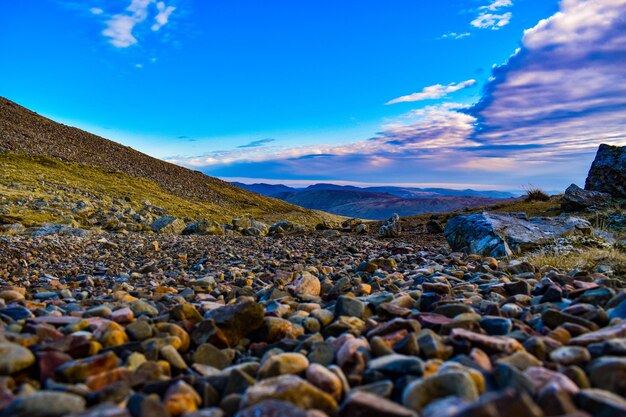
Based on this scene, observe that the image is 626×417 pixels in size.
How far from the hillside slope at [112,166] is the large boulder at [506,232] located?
118 feet

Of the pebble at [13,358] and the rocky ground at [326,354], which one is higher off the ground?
the pebble at [13,358]

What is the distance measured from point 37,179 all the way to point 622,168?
144 feet

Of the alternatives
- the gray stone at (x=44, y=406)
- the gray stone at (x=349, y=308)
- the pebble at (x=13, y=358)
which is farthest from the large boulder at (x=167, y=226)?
the gray stone at (x=44, y=406)

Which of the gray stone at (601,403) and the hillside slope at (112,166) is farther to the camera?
the hillside slope at (112,166)

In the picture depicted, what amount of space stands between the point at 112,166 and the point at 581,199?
214 feet

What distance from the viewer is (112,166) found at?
65.6m

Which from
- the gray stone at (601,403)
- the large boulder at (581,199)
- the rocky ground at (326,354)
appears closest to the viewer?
the gray stone at (601,403)

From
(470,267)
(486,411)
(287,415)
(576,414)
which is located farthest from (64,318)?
(470,267)

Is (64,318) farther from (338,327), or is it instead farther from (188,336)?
(338,327)

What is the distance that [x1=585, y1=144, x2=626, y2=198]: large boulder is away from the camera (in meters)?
18.1

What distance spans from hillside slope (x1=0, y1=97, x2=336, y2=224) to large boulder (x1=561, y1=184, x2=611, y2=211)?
35.3m

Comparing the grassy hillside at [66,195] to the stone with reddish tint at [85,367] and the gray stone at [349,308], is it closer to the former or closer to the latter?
the gray stone at [349,308]

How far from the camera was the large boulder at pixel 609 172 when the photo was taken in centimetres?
1808

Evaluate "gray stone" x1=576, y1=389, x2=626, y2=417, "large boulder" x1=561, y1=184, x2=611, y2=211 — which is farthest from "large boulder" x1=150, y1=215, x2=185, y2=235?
"gray stone" x1=576, y1=389, x2=626, y2=417
